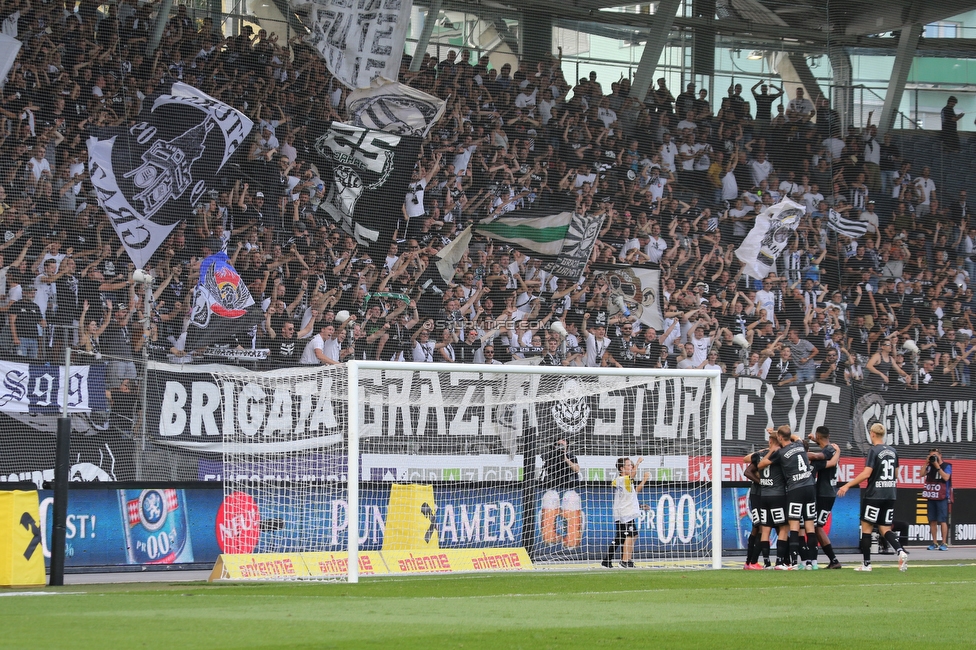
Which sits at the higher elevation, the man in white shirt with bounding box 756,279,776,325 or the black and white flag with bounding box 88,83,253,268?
the black and white flag with bounding box 88,83,253,268

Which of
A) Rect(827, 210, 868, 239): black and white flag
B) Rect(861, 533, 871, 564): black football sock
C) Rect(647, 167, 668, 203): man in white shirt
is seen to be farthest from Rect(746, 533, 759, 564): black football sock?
Rect(827, 210, 868, 239): black and white flag

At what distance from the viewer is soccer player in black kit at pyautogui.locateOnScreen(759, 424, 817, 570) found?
1486 centimetres

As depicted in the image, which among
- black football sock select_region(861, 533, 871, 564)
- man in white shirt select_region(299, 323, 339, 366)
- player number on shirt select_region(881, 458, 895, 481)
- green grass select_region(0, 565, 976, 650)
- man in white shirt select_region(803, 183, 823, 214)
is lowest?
black football sock select_region(861, 533, 871, 564)

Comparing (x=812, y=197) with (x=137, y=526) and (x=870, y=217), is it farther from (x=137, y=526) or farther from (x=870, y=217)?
(x=137, y=526)

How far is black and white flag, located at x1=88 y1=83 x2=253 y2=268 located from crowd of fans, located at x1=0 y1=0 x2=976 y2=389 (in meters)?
0.24

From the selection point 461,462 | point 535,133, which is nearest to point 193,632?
point 461,462

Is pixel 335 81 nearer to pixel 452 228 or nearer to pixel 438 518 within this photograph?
pixel 452 228

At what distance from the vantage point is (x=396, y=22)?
2281 cm

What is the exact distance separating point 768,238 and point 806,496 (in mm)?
10512

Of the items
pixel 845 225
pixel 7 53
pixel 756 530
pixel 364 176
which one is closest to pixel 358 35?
pixel 364 176

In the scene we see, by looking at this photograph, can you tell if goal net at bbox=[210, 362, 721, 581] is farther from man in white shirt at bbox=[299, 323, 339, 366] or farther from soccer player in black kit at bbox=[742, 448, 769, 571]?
man in white shirt at bbox=[299, 323, 339, 366]

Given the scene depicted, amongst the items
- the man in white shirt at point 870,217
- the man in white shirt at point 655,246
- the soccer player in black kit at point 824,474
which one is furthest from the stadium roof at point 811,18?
the soccer player in black kit at point 824,474

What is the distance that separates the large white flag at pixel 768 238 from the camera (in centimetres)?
2419

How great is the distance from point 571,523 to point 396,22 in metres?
10.9
